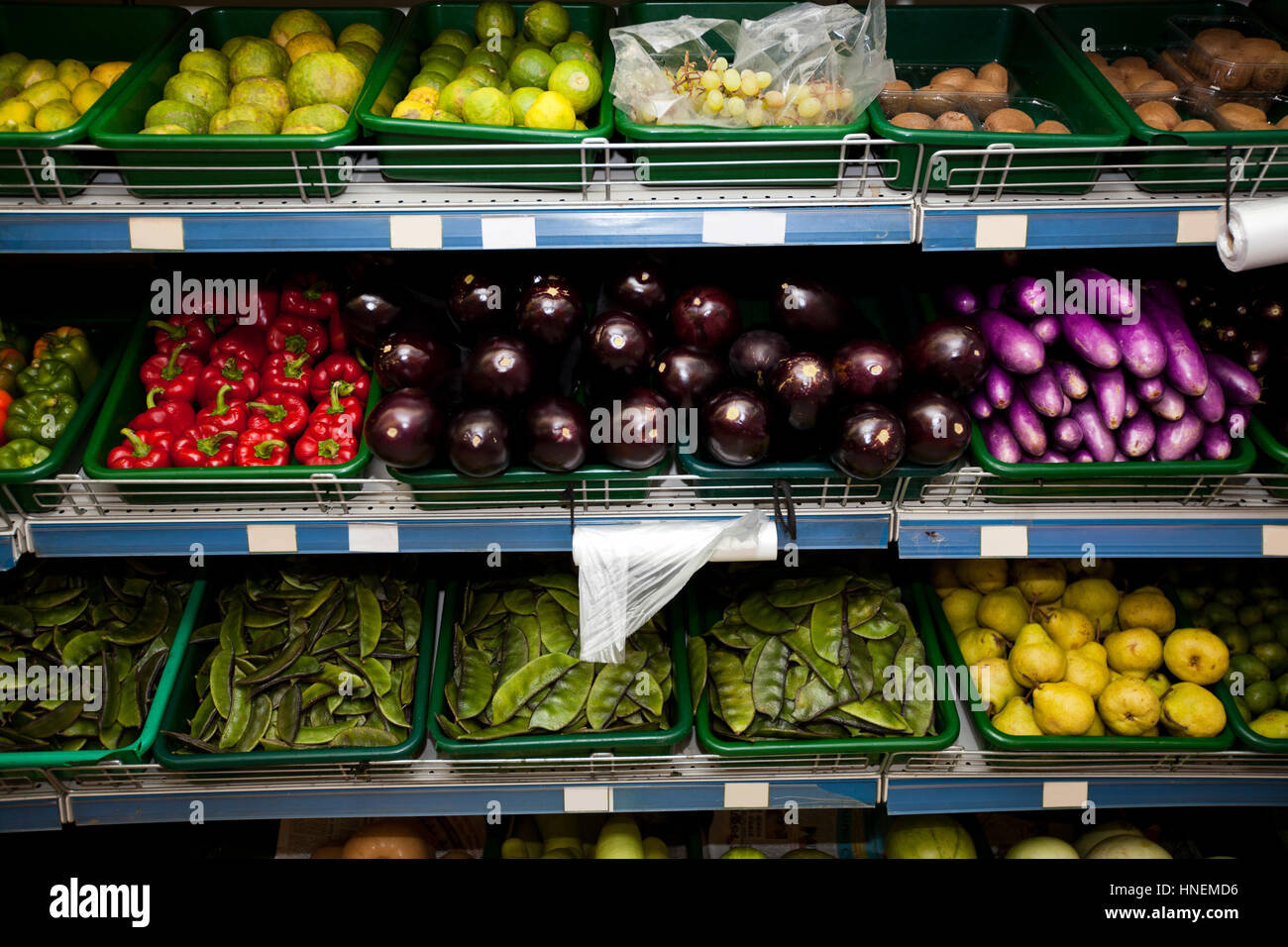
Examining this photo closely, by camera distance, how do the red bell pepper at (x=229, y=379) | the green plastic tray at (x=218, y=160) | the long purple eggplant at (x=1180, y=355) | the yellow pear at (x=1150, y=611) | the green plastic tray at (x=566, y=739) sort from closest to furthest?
the green plastic tray at (x=218, y=160) < the long purple eggplant at (x=1180, y=355) < the green plastic tray at (x=566, y=739) < the red bell pepper at (x=229, y=379) < the yellow pear at (x=1150, y=611)

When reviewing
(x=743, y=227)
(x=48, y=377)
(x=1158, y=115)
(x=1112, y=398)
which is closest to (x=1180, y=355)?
(x=1112, y=398)

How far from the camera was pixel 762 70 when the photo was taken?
1675 mm

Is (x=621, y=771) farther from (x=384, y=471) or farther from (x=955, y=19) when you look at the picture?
(x=955, y=19)

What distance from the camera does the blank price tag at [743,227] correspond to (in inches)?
58.2

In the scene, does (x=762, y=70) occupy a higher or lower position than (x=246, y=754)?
higher

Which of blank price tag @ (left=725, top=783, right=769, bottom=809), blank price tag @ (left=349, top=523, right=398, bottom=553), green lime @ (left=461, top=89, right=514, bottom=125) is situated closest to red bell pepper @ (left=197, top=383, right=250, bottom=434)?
blank price tag @ (left=349, top=523, right=398, bottom=553)

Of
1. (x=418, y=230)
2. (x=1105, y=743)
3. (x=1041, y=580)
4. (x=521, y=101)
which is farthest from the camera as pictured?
(x=1041, y=580)

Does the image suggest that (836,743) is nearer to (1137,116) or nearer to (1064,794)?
(1064,794)

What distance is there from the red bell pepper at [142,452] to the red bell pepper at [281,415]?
153 millimetres

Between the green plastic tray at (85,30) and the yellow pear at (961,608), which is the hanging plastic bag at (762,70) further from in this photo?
the yellow pear at (961,608)

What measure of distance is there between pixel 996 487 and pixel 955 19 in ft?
3.21

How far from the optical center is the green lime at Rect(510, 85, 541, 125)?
1.57m

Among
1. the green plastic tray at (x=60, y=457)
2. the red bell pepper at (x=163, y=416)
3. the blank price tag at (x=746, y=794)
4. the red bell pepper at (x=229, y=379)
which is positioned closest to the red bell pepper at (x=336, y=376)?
the red bell pepper at (x=229, y=379)

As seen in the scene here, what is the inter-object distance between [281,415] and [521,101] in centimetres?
76
